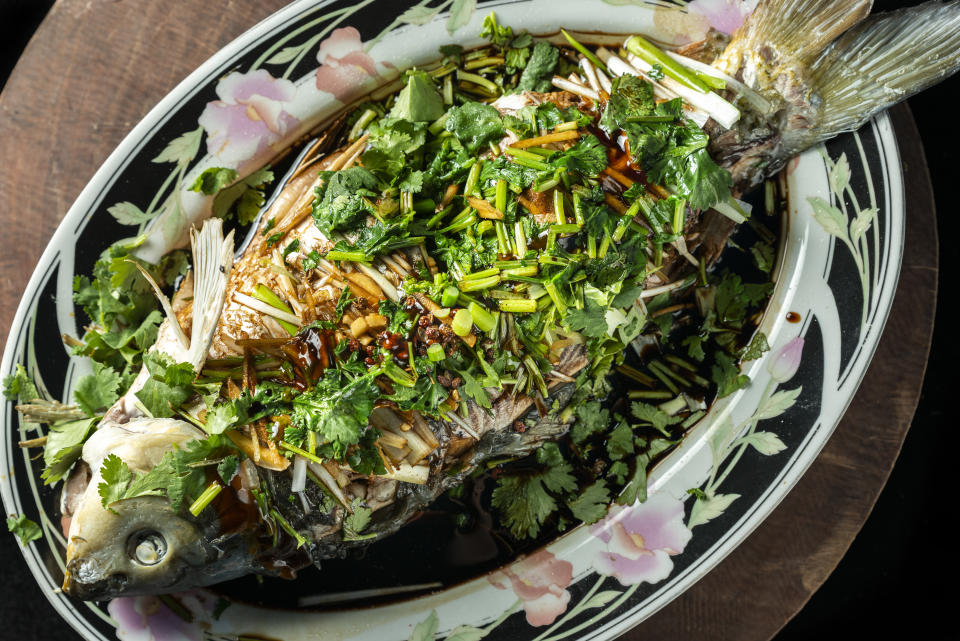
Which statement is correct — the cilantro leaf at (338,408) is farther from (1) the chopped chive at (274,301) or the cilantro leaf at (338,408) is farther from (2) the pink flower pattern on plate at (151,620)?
(2) the pink flower pattern on plate at (151,620)

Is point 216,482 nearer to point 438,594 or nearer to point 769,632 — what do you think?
point 438,594

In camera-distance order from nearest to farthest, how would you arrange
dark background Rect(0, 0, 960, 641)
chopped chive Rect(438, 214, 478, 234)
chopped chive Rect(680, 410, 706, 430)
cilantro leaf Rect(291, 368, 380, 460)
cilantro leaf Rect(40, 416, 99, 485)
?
cilantro leaf Rect(291, 368, 380, 460)
chopped chive Rect(438, 214, 478, 234)
cilantro leaf Rect(40, 416, 99, 485)
chopped chive Rect(680, 410, 706, 430)
dark background Rect(0, 0, 960, 641)

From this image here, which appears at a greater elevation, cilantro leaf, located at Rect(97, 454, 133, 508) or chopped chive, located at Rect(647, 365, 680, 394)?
chopped chive, located at Rect(647, 365, 680, 394)

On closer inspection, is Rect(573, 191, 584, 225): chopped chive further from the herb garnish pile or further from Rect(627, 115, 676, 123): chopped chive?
Rect(627, 115, 676, 123): chopped chive

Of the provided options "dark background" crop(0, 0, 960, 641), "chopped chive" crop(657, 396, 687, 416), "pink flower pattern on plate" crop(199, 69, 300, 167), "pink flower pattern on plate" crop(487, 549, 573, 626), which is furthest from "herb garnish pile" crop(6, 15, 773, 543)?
"dark background" crop(0, 0, 960, 641)

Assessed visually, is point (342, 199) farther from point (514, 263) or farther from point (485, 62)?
point (485, 62)

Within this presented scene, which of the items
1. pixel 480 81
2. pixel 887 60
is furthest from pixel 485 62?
pixel 887 60
